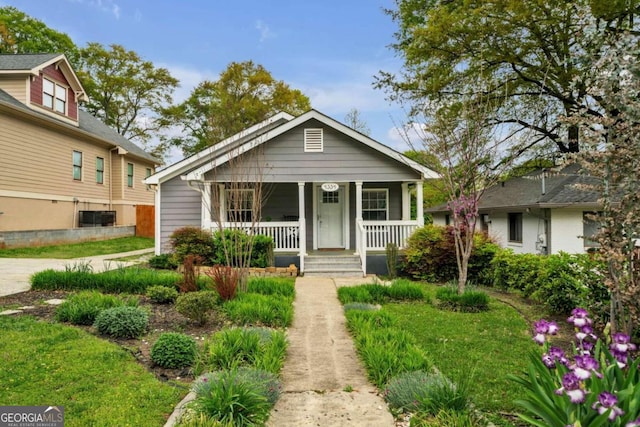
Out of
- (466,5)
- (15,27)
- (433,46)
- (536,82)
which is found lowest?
(536,82)

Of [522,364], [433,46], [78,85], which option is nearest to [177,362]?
[522,364]

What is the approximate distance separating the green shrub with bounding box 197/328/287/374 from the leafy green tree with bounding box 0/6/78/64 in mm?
29356

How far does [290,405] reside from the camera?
329 centimetres

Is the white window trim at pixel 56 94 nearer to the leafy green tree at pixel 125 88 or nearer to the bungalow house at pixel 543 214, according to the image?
the leafy green tree at pixel 125 88

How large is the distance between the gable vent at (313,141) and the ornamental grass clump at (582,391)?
944 centimetres

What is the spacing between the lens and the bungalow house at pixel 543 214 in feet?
48.8

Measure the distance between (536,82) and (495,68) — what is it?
1911mm

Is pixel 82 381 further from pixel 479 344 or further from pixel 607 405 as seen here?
pixel 479 344

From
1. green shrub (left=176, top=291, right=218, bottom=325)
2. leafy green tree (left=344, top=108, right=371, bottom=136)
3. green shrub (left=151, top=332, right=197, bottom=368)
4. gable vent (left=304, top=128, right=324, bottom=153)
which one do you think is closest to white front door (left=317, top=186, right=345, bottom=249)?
gable vent (left=304, top=128, right=324, bottom=153)

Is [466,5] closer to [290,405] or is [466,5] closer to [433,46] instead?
[433,46]

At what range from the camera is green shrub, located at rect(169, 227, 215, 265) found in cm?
1059

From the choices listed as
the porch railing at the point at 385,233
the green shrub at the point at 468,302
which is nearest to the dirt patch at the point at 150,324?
the green shrub at the point at 468,302

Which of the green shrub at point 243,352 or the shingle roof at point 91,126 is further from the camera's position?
the shingle roof at point 91,126

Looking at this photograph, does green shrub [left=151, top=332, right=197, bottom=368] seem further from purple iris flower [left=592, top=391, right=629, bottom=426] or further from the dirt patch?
purple iris flower [left=592, top=391, right=629, bottom=426]
